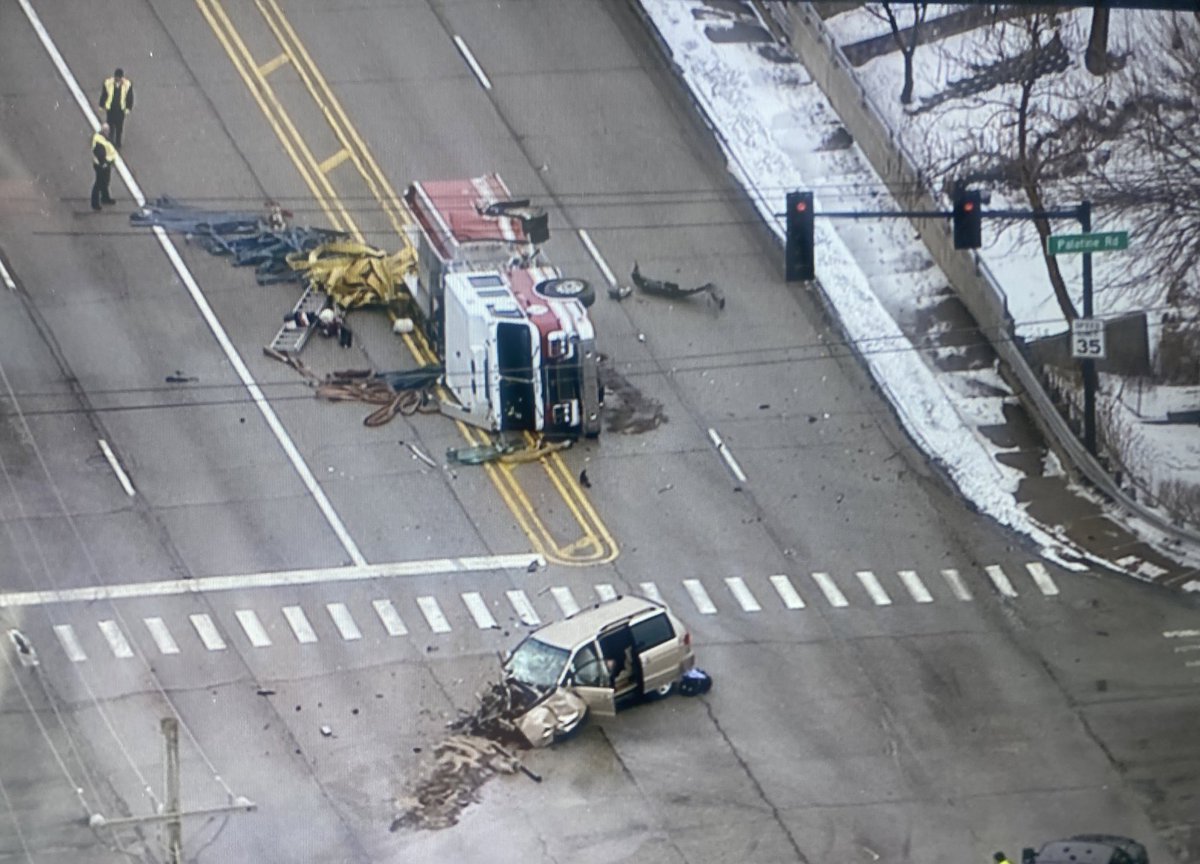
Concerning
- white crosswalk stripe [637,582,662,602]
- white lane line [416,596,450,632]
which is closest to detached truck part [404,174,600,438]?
white crosswalk stripe [637,582,662,602]

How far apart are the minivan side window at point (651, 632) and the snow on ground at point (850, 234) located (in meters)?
7.79

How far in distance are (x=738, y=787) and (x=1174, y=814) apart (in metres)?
5.71

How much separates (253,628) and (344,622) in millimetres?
1338

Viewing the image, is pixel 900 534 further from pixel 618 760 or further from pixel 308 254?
pixel 308 254

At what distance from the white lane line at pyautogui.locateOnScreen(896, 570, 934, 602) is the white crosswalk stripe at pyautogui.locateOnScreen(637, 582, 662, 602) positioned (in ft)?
12.6

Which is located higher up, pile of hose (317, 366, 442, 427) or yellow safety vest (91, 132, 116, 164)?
yellow safety vest (91, 132, 116, 164)

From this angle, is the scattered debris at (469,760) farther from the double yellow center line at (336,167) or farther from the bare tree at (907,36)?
the bare tree at (907,36)

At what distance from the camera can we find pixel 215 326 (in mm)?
41000

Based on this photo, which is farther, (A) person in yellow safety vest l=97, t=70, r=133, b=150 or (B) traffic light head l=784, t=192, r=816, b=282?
(A) person in yellow safety vest l=97, t=70, r=133, b=150

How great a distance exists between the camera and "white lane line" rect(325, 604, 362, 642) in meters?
33.8

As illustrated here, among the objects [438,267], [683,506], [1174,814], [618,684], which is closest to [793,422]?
[683,506]

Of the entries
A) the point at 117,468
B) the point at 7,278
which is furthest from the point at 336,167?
the point at 117,468

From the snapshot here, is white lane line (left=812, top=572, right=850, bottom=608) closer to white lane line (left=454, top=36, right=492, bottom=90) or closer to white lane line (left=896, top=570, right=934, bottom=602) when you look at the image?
white lane line (left=896, top=570, right=934, bottom=602)

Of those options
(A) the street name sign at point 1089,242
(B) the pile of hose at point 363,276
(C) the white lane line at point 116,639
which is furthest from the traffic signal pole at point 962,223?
(C) the white lane line at point 116,639
